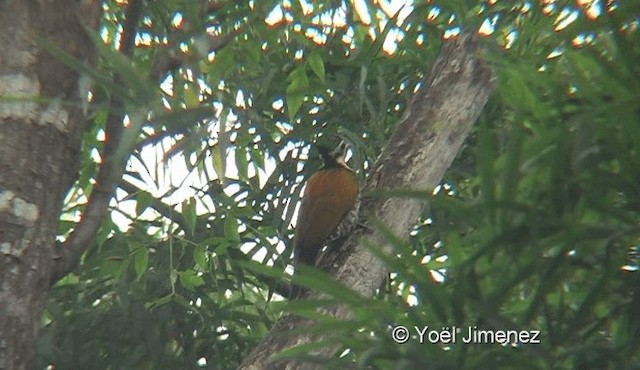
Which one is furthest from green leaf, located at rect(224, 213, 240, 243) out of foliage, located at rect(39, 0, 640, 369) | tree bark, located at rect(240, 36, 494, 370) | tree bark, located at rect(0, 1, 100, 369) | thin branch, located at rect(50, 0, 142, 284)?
tree bark, located at rect(0, 1, 100, 369)

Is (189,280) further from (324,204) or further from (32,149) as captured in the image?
(32,149)

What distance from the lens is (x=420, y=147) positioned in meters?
2.84

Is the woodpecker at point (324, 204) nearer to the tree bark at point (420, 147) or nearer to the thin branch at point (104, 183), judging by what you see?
the tree bark at point (420, 147)

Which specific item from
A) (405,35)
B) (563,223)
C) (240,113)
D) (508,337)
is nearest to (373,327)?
(508,337)

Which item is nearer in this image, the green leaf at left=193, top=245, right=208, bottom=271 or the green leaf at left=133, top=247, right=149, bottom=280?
the green leaf at left=133, top=247, right=149, bottom=280

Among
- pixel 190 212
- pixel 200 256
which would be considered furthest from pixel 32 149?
pixel 200 256

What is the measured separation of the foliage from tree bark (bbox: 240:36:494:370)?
0.08 metres

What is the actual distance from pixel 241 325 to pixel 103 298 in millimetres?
431

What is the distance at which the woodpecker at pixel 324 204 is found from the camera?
11.7 feet

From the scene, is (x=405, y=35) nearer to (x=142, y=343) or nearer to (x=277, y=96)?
(x=277, y=96)

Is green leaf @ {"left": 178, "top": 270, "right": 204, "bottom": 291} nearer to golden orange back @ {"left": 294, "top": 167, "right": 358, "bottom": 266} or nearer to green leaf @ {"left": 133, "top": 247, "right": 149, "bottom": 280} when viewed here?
green leaf @ {"left": 133, "top": 247, "right": 149, "bottom": 280}

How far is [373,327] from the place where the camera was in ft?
5.79

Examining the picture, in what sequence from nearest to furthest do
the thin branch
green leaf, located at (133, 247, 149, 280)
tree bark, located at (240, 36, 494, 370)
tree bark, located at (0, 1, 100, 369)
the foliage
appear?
the foliage, tree bark, located at (0, 1, 100, 369), the thin branch, tree bark, located at (240, 36, 494, 370), green leaf, located at (133, 247, 149, 280)

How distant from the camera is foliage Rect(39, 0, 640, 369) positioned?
164 centimetres
